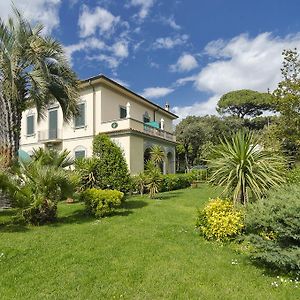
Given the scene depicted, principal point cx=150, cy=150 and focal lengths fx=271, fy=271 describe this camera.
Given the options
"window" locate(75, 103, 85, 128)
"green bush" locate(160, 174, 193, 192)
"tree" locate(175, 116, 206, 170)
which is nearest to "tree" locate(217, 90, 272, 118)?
"tree" locate(175, 116, 206, 170)

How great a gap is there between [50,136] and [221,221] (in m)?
19.8

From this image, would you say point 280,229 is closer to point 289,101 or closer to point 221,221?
point 221,221

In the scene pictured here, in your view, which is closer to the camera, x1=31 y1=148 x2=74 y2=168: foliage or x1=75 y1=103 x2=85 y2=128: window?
x1=31 y1=148 x2=74 y2=168: foliage

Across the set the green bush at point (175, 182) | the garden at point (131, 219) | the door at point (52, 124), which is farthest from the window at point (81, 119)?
the garden at point (131, 219)

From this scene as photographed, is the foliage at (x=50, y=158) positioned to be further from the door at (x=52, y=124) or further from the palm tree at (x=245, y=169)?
the door at (x=52, y=124)

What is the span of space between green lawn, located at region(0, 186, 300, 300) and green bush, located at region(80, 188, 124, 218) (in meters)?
1.15

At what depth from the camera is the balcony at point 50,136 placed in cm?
2256

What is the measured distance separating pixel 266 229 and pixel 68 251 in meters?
3.94

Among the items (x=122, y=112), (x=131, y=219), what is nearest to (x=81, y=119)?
(x=122, y=112)

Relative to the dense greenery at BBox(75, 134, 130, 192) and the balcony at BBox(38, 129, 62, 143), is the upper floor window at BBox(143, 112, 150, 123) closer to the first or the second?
the balcony at BBox(38, 129, 62, 143)

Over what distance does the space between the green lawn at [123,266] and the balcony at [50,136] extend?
15394mm

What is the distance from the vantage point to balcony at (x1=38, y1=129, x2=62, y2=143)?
74.0 ft

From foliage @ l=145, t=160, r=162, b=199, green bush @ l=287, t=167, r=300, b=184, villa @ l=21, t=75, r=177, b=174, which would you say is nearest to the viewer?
green bush @ l=287, t=167, r=300, b=184

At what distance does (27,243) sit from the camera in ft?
20.5
